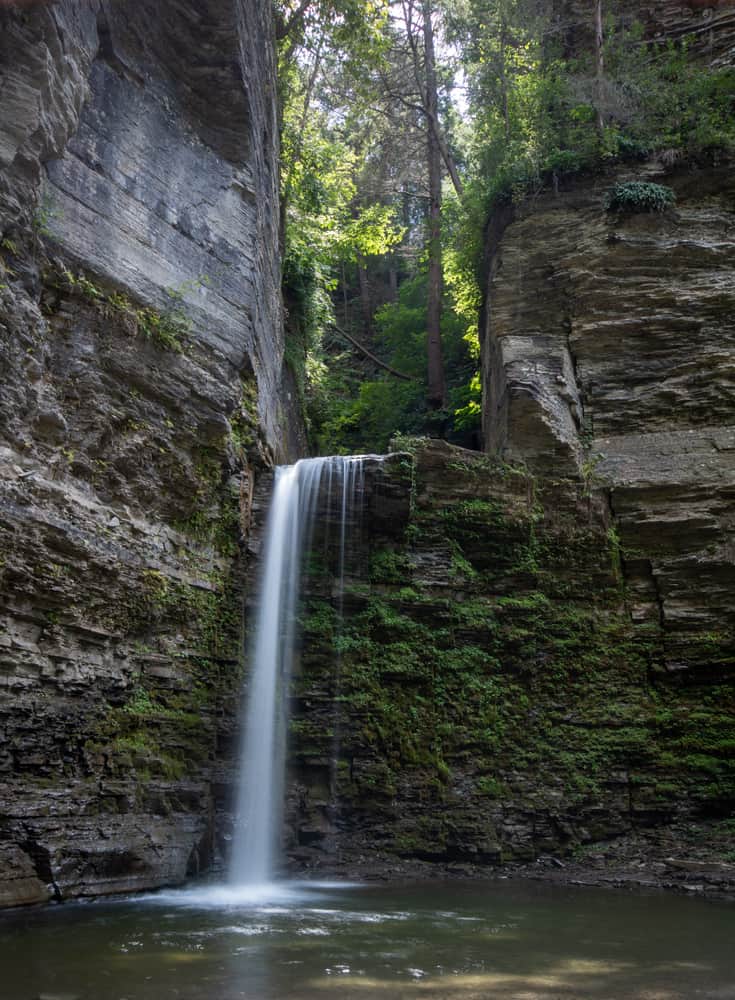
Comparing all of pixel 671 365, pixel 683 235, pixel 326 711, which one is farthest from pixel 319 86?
pixel 326 711

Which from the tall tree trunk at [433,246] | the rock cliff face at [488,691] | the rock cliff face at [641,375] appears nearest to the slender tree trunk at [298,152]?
the tall tree trunk at [433,246]

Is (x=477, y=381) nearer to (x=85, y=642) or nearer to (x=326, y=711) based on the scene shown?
(x=326, y=711)

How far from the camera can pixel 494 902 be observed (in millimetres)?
8117

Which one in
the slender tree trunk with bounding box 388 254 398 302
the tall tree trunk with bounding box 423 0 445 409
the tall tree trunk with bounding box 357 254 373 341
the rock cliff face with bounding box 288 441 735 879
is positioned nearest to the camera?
the rock cliff face with bounding box 288 441 735 879

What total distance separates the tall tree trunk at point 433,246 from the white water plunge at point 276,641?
31.2 ft

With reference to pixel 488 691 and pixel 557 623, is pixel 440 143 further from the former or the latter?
pixel 488 691

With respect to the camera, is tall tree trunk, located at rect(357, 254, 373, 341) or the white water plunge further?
tall tree trunk, located at rect(357, 254, 373, 341)

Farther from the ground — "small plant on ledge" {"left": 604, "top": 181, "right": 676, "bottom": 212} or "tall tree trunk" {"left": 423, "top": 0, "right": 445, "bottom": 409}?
"tall tree trunk" {"left": 423, "top": 0, "right": 445, "bottom": 409}

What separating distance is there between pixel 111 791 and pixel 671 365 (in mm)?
10673

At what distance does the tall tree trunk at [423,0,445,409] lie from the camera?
20938mm

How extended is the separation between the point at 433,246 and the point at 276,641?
13.8 metres

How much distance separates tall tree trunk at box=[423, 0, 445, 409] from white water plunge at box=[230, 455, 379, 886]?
9.51 metres

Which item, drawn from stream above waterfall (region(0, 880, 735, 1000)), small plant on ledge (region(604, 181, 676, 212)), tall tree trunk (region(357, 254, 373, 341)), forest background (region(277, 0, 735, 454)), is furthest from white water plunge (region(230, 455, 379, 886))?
tall tree trunk (region(357, 254, 373, 341))

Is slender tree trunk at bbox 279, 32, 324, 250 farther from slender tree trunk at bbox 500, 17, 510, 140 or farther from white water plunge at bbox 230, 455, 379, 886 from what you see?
white water plunge at bbox 230, 455, 379, 886
